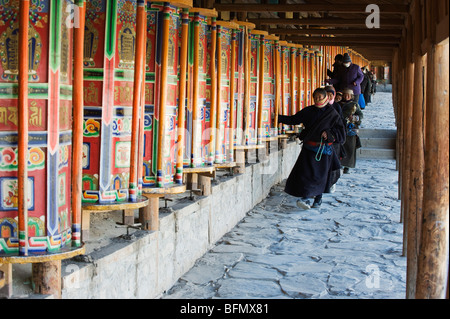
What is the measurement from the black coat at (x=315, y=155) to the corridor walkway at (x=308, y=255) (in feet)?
1.21

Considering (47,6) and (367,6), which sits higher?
(367,6)

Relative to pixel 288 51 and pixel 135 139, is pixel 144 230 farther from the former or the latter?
pixel 288 51

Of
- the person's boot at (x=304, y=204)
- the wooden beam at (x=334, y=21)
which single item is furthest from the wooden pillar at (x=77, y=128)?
the person's boot at (x=304, y=204)

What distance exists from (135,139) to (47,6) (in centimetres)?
125

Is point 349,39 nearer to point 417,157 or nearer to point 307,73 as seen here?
point 307,73

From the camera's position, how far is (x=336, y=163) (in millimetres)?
9266

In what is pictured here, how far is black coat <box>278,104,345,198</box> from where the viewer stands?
29.0 feet

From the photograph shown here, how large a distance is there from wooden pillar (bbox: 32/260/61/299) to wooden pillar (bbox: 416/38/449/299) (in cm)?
208

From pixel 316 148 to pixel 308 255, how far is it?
96.9 inches

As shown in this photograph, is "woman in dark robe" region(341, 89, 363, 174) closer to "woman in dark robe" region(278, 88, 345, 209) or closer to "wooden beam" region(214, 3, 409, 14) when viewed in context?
"woman in dark robe" region(278, 88, 345, 209)

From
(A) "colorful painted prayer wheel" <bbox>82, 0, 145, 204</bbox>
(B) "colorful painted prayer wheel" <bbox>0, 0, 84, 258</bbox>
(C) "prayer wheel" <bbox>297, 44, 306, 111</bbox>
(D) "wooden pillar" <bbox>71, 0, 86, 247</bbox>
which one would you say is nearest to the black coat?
(C) "prayer wheel" <bbox>297, 44, 306, 111</bbox>

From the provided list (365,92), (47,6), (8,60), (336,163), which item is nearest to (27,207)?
(8,60)

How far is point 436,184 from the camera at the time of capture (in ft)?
12.4

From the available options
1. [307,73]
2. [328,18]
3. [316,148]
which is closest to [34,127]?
[316,148]
